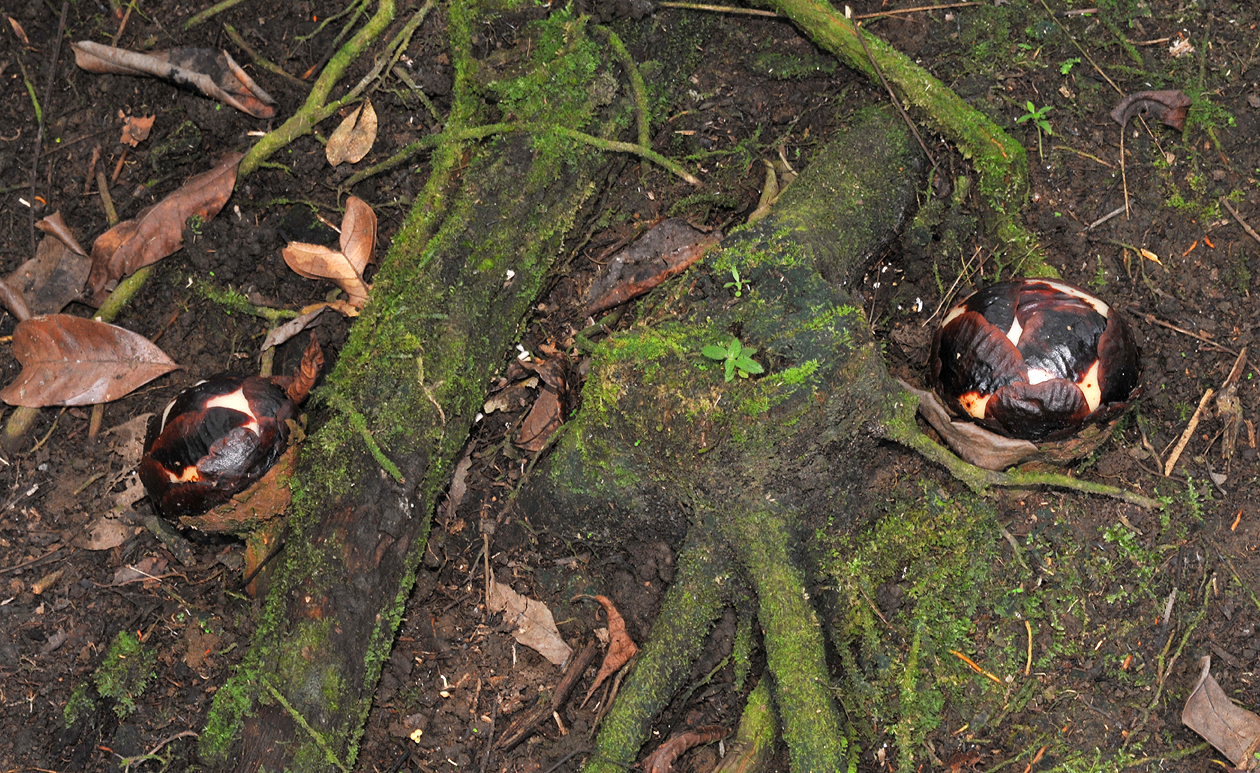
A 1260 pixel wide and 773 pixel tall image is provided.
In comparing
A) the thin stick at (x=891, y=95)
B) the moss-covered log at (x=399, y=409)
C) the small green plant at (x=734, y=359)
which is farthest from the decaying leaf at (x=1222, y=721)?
the moss-covered log at (x=399, y=409)

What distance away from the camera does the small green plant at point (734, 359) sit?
288cm

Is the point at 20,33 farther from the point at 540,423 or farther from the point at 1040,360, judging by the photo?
the point at 1040,360

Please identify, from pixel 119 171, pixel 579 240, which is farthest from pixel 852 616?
pixel 119 171

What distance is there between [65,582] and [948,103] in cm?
413

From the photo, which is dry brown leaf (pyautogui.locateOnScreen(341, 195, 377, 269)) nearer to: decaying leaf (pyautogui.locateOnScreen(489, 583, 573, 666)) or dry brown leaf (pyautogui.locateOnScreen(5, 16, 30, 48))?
decaying leaf (pyautogui.locateOnScreen(489, 583, 573, 666))

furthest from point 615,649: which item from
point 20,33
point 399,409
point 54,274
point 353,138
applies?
point 20,33

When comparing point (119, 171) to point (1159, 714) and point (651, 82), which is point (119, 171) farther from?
point (1159, 714)

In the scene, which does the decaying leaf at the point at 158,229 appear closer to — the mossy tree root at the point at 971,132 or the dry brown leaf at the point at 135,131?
the dry brown leaf at the point at 135,131

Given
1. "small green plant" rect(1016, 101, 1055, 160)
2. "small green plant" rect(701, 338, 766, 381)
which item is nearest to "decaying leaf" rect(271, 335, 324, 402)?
"small green plant" rect(701, 338, 766, 381)

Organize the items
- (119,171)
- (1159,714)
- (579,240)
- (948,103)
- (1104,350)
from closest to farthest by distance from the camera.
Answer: (1104,350) < (1159,714) < (948,103) < (579,240) < (119,171)

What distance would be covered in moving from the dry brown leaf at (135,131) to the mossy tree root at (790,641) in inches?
126

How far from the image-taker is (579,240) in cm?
372

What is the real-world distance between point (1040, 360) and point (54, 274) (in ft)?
13.5

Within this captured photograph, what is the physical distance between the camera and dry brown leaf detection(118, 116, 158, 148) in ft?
13.1
